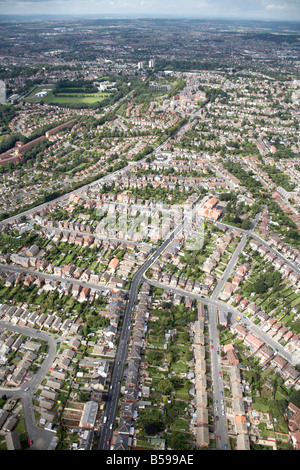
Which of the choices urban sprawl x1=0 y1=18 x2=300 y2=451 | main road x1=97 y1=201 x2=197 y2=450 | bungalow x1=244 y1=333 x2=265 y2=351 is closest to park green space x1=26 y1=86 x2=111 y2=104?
urban sprawl x1=0 y1=18 x2=300 y2=451

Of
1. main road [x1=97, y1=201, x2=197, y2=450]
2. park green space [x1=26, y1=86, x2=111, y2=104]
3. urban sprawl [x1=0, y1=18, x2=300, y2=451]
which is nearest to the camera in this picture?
main road [x1=97, y1=201, x2=197, y2=450]

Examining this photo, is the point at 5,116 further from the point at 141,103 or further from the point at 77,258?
the point at 77,258

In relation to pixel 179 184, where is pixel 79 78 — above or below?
Result: above

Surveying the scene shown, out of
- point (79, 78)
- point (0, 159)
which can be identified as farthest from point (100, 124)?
point (79, 78)

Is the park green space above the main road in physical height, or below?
above

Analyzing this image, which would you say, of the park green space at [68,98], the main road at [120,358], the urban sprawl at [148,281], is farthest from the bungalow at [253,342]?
the park green space at [68,98]

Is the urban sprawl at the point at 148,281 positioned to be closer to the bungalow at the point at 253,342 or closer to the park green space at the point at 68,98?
the bungalow at the point at 253,342

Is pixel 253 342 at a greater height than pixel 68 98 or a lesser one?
lesser

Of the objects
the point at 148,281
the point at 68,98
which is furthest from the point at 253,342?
the point at 68,98

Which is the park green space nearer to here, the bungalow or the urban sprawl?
the urban sprawl

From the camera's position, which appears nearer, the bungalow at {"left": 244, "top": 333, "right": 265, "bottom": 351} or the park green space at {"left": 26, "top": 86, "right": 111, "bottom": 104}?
the bungalow at {"left": 244, "top": 333, "right": 265, "bottom": 351}

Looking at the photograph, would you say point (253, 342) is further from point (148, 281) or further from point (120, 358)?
point (148, 281)
